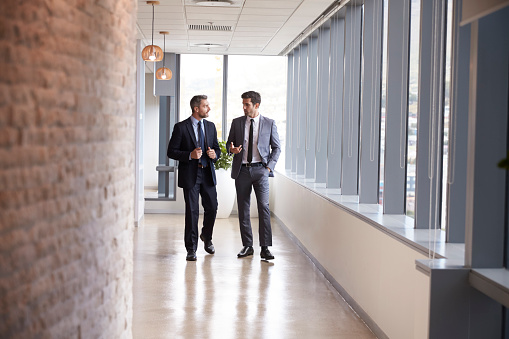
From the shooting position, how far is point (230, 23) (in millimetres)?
9305

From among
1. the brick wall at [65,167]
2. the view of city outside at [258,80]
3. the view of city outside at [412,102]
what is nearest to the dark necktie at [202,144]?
the view of city outside at [412,102]

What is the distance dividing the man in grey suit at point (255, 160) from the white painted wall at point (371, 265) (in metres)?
0.59

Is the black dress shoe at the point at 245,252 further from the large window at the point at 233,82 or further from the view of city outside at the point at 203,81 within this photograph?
the view of city outside at the point at 203,81

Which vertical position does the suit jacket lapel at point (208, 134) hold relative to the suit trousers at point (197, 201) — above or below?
above

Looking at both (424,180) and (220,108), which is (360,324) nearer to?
(424,180)

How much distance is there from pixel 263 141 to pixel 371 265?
2808 millimetres

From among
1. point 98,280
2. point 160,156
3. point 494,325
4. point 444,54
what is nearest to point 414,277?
point 494,325

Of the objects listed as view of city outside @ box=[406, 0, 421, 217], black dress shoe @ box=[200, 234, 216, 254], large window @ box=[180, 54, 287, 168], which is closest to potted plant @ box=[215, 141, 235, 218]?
large window @ box=[180, 54, 287, 168]

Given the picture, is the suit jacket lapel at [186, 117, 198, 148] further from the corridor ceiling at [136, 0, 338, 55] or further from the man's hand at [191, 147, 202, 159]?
the corridor ceiling at [136, 0, 338, 55]

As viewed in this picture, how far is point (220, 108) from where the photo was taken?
1329cm

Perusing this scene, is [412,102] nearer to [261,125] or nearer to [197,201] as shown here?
[261,125]

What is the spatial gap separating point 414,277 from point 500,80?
130 centimetres

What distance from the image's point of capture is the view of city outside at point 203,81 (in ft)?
42.8

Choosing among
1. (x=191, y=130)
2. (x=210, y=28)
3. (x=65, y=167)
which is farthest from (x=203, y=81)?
(x=65, y=167)
